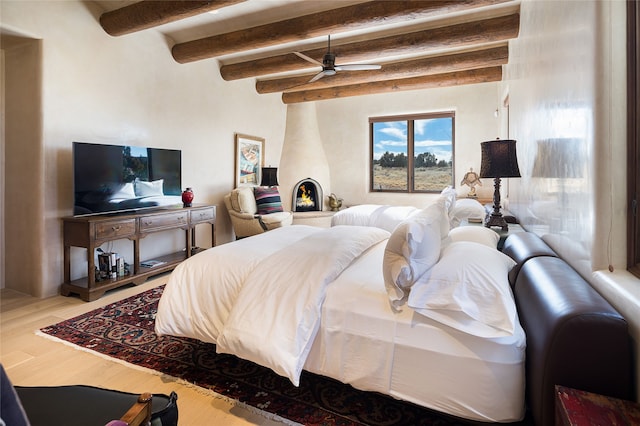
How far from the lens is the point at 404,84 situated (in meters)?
5.55

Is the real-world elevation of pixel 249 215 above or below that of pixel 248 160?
below

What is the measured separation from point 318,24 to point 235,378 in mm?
3504

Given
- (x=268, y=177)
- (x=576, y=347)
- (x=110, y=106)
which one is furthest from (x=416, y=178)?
(x=576, y=347)

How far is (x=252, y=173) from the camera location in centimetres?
599

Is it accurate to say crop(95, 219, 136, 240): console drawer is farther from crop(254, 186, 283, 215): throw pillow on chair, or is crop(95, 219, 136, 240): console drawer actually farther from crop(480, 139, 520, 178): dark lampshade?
crop(480, 139, 520, 178): dark lampshade

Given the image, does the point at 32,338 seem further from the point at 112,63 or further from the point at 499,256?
the point at 499,256

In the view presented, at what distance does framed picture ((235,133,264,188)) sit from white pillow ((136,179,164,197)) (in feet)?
5.63

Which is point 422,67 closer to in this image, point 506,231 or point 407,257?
point 506,231

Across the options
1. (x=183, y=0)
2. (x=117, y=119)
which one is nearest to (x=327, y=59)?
(x=183, y=0)

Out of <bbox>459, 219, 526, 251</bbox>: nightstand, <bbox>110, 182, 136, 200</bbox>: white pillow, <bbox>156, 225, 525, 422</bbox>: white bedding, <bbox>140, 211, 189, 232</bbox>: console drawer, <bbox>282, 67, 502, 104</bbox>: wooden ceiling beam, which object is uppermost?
<bbox>282, 67, 502, 104</bbox>: wooden ceiling beam

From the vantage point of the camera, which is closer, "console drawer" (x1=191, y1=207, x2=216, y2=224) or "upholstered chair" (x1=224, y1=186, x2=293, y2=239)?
"console drawer" (x1=191, y1=207, x2=216, y2=224)

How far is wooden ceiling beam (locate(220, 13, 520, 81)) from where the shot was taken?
3.60 m

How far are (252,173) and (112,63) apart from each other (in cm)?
276

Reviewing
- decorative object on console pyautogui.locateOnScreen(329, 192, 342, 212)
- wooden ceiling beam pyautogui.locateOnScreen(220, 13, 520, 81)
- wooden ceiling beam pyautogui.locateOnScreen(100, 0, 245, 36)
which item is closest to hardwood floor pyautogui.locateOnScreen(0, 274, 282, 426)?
wooden ceiling beam pyautogui.locateOnScreen(100, 0, 245, 36)
